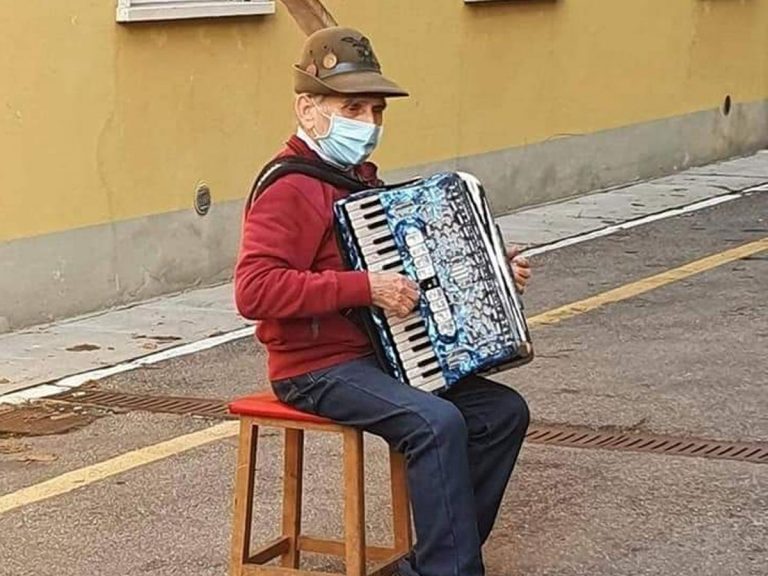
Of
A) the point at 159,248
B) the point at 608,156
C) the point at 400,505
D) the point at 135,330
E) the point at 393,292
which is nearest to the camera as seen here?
the point at 393,292

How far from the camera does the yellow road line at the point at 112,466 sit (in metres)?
6.36

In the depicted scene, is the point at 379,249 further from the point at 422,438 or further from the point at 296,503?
the point at 296,503

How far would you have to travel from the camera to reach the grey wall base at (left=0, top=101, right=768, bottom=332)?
9188mm

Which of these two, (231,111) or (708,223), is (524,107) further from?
(231,111)

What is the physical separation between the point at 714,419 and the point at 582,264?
12.9 feet

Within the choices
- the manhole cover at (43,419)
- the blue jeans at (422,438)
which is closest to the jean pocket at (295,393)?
the blue jeans at (422,438)

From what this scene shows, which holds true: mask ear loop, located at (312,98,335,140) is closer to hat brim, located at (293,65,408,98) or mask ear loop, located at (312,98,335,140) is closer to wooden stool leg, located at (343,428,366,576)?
hat brim, located at (293,65,408,98)

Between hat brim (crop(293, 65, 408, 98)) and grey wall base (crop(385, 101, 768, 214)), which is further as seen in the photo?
grey wall base (crop(385, 101, 768, 214))

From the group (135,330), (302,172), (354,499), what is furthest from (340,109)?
(135,330)

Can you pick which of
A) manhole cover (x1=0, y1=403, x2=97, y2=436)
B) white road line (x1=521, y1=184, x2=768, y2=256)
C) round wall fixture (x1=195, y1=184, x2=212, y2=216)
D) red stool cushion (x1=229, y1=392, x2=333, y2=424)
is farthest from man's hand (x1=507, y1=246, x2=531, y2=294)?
white road line (x1=521, y1=184, x2=768, y2=256)

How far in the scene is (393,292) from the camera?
15.4ft

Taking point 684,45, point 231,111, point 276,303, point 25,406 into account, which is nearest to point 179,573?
point 276,303

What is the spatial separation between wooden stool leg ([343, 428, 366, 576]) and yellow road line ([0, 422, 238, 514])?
175 cm

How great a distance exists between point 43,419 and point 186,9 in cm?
335
